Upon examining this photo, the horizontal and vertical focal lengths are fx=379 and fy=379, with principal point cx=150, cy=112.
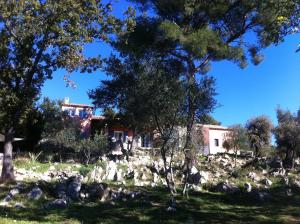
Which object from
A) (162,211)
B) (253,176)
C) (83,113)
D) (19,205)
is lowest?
(162,211)

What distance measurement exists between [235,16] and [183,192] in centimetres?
1462

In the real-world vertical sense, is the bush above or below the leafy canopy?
below

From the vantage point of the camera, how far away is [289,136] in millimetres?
32562

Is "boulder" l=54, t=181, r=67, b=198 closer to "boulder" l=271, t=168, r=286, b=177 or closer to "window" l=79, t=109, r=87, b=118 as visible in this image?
"boulder" l=271, t=168, r=286, b=177

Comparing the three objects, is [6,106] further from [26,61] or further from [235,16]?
[235,16]

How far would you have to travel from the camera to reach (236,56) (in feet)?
87.2

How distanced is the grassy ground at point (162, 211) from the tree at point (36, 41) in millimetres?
4324

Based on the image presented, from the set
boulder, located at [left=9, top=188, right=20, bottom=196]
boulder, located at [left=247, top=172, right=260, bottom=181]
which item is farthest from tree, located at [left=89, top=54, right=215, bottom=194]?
boulder, located at [left=247, top=172, right=260, bottom=181]

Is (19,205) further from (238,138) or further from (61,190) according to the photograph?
(238,138)

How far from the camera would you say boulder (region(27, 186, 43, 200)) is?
51.4ft

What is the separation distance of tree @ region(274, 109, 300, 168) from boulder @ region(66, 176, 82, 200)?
20.5 m

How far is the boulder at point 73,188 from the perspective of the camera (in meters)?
16.2

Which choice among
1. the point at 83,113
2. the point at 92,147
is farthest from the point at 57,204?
the point at 83,113

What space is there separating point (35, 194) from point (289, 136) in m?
23.7
